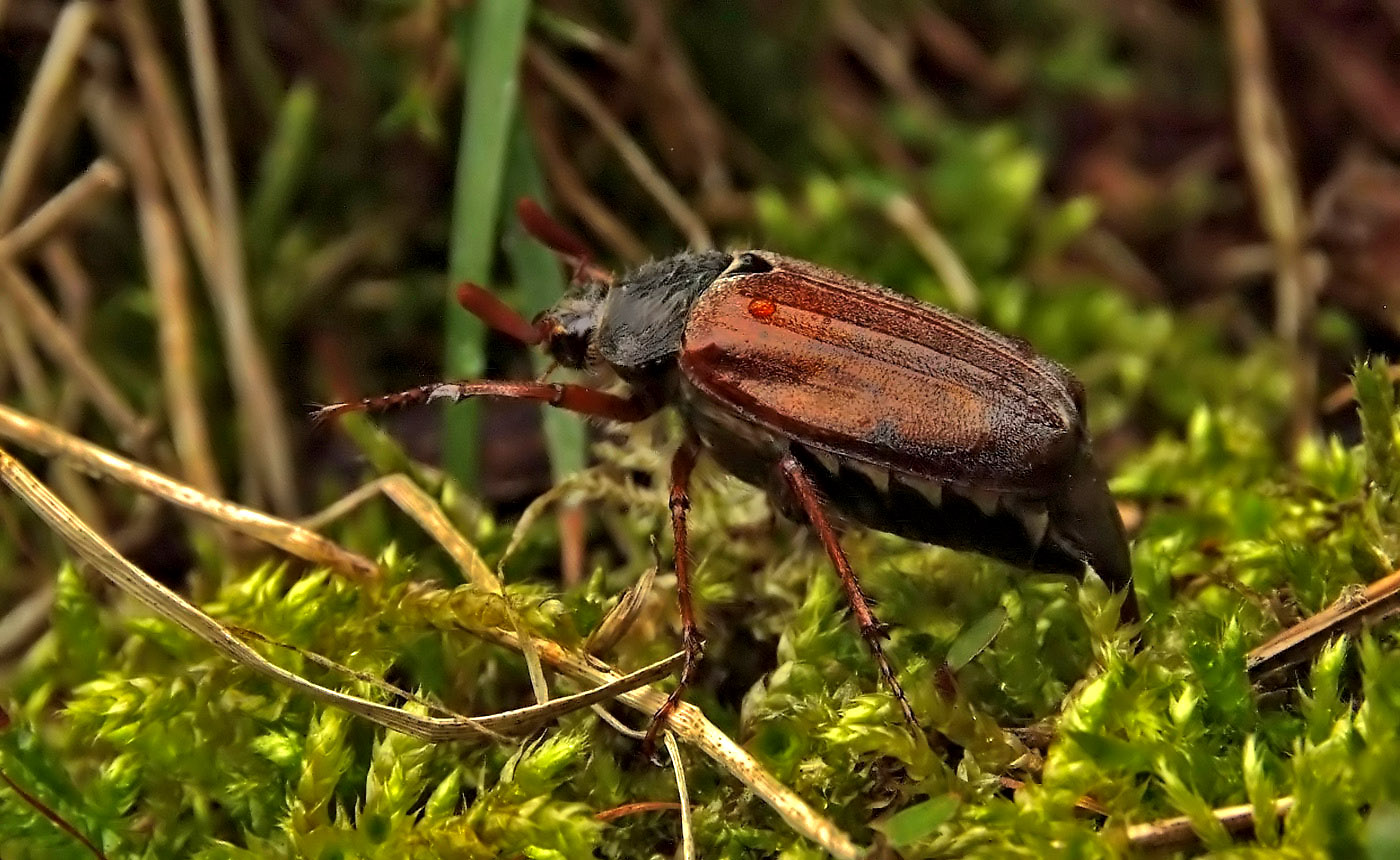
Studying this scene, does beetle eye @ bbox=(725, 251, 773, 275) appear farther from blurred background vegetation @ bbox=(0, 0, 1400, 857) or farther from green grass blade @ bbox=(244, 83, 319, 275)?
green grass blade @ bbox=(244, 83, 319, 275)

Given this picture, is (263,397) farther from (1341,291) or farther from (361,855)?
(1341,291)

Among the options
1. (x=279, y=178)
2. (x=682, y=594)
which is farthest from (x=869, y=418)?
(x=279, y=178)

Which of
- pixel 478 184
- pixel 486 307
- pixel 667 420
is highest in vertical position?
pixel 478 184

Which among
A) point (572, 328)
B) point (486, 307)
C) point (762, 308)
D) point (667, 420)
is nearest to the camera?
point (762, 308)

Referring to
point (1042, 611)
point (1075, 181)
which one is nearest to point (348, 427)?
point (1042, 611)

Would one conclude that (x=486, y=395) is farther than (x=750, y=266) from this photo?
No

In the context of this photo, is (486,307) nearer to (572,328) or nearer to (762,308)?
(572,328)

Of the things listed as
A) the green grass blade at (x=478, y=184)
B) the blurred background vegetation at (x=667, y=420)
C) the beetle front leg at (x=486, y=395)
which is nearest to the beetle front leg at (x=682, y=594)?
the blurred background vegetation at (x=667, y=420)
